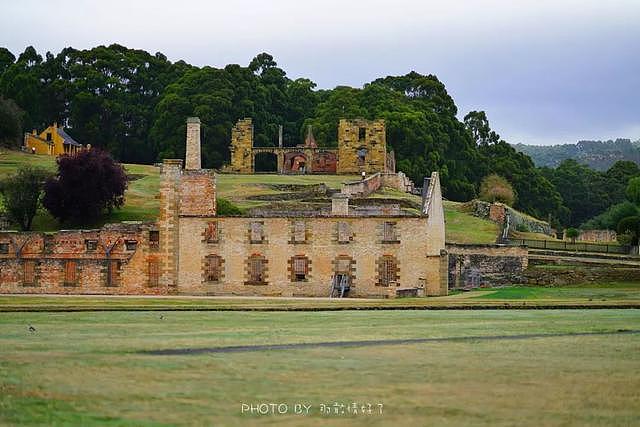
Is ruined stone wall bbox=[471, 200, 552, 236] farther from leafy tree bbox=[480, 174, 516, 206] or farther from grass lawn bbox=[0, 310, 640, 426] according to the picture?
grass lawn bbox=[0, 310, 640, 426]

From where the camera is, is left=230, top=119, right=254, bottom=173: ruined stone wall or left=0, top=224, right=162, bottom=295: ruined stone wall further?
left=230, top=119, right=254, bottom=173: ruined stone wall

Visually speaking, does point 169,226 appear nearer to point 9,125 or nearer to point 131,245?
point 131,245

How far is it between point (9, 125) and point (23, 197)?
108 feet

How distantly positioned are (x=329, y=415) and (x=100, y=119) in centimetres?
10303

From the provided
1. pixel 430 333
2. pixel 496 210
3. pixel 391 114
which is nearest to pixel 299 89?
pixel 391 114

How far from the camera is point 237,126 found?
10094 centimetres

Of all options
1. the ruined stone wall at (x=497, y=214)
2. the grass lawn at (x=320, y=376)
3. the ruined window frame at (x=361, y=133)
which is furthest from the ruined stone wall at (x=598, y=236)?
the grass lawn at (x=320, y=376)

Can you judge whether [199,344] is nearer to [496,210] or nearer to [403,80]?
[496,210]

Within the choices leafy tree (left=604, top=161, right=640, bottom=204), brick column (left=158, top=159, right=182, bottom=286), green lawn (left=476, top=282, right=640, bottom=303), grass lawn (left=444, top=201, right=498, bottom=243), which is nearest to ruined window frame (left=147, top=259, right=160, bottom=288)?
brick column (left=158, top=159, right=182, bottom=286)

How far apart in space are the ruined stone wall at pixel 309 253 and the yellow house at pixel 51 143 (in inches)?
2196

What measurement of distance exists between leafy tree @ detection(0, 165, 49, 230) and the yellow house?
33739mm

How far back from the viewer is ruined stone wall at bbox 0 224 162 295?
51031 millimetres

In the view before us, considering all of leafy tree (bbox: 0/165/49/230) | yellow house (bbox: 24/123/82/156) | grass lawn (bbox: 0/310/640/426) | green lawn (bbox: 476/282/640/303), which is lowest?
grass lawn (bbox: 0/310/640/426)

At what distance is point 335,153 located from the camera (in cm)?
10138
